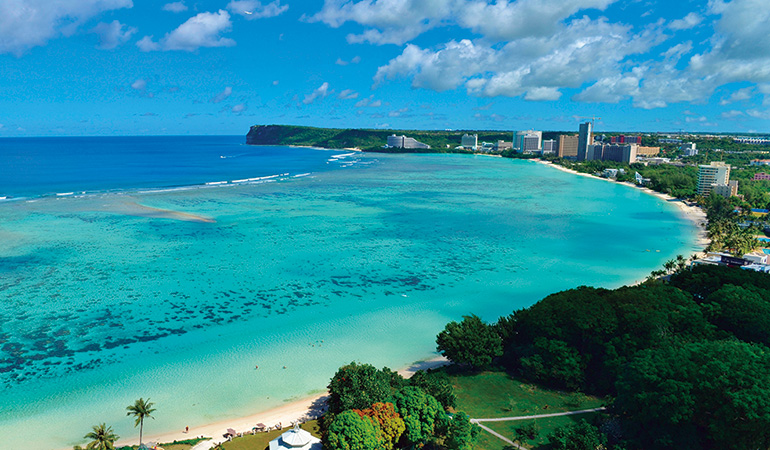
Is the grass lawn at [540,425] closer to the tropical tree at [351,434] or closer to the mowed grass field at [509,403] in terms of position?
the mowed grass field at [509,403]

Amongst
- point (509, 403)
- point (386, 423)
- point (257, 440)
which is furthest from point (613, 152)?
point (257, 440)

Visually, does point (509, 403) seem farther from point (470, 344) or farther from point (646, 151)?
point (646, 151)

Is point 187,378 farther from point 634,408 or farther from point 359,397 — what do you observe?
point 634,408

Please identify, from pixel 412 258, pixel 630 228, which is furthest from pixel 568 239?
pixel 412 258

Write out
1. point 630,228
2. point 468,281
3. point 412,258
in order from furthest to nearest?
point 630,228 → point 412,258 → point 468,281

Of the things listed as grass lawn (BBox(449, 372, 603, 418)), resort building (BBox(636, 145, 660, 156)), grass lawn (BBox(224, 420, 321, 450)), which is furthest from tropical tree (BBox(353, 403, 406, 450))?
resort building (BBox(636, 145, 660, 156))

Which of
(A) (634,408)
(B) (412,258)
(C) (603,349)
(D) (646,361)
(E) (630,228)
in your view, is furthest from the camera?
(E) (630,228)
